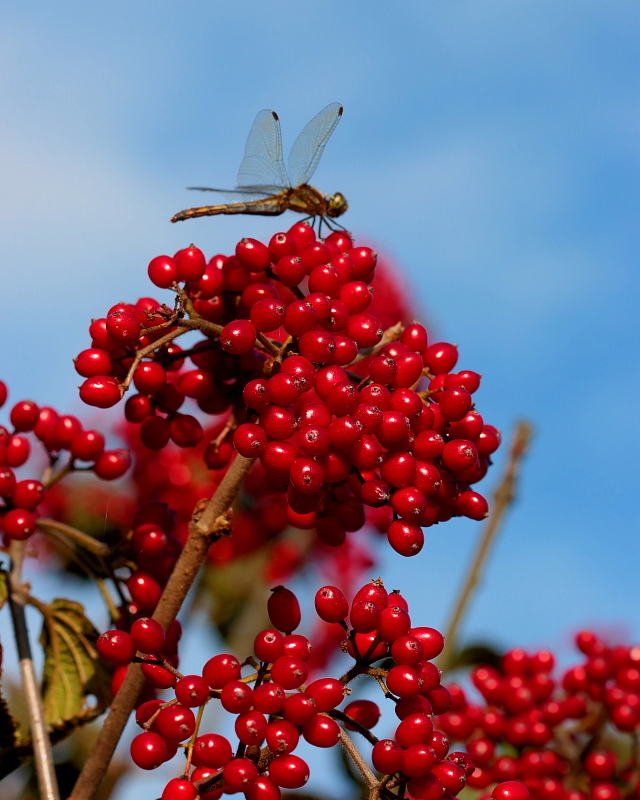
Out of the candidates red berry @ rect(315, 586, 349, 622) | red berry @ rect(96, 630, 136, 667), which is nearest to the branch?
red berry @ rect(96, 630, 136, 667)

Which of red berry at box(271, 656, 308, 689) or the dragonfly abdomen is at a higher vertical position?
the dragonfly abdomen

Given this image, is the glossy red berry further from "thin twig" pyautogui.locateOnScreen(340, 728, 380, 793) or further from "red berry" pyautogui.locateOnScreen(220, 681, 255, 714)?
"thin twig" pyautogui.locateOnScreen(340, 728, 380, 793)

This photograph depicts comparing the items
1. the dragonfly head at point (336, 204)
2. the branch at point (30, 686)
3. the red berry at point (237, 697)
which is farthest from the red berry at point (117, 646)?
the dragonfly head at point (336, 204)

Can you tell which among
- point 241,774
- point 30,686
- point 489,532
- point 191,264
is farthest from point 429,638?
point 489,532

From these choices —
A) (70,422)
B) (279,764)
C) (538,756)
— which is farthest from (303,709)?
(538,756)

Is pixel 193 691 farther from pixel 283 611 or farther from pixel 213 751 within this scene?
pixel 283 611

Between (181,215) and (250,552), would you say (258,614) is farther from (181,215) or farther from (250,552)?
(181,215)
